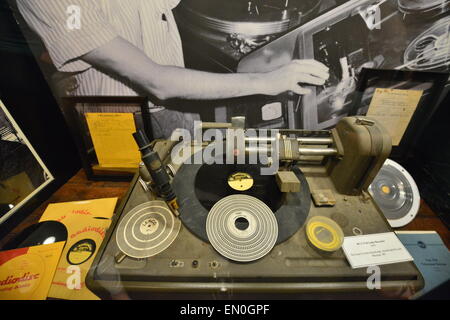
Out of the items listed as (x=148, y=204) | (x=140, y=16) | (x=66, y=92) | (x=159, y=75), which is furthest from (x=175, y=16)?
(x=148, y=204)

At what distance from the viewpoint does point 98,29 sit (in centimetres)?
90

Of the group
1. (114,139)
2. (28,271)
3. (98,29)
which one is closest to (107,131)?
(114,139)

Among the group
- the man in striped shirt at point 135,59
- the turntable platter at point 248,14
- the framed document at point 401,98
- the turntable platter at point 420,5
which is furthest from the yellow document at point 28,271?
the turntable platter at point 420,5

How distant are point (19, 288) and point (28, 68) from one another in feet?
2.90

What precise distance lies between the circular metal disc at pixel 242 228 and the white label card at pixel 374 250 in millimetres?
225

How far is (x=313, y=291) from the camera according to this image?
22.1 inches

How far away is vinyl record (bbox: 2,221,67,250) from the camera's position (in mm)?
794

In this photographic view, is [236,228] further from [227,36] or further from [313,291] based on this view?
[227,36]

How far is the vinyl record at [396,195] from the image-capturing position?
883 mm

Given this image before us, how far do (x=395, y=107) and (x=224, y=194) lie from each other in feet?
3.50

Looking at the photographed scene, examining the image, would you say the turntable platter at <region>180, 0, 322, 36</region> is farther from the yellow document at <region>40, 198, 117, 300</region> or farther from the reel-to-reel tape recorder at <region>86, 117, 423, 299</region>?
the yellow document at <region>40, 198, 117, 300</region>

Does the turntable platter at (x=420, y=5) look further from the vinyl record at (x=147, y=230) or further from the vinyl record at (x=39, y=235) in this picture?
the vinyl record at (x=39, y=235)

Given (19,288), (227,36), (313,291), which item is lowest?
(19,288)

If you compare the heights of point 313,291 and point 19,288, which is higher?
point 313,291
